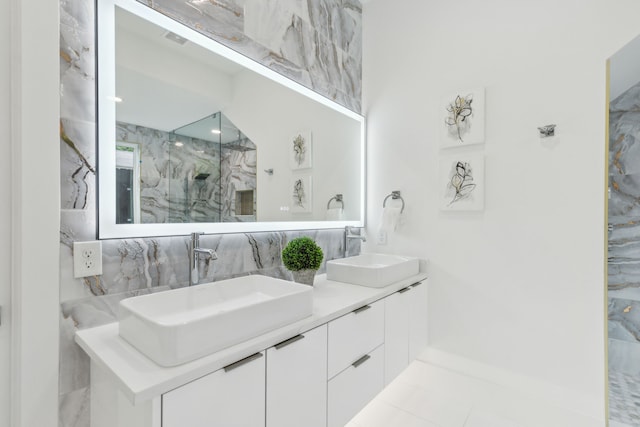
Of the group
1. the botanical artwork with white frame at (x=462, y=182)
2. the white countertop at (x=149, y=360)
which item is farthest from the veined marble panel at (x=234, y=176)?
the botanical artwork with white frame at (x=462, y=182)

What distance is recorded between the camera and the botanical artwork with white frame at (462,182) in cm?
203

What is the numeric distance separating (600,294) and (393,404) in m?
1.33

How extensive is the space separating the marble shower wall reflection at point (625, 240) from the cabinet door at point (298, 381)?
2.22m

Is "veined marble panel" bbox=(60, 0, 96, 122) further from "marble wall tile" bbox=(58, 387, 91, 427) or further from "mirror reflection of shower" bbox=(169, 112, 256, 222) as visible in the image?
"marble wall tile" bbox=(58, 387, 91, 427)

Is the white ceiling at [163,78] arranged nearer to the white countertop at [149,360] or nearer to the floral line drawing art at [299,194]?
the floral line drawing art at [299,194]

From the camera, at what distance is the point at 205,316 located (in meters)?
0.89

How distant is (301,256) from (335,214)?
0.76m

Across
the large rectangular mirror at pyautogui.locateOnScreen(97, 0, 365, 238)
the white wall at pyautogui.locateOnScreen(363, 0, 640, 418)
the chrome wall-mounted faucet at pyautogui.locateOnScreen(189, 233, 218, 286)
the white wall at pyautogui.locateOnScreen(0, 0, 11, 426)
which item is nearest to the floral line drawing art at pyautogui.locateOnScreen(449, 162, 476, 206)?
the white wall at pyautogui.locateOnScreen(363, 0, 640, 418)

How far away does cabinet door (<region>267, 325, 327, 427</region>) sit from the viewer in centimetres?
105

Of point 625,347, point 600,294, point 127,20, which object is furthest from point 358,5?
point 625,347

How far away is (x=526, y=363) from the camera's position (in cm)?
191

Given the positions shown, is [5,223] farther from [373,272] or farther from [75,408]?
[373,272]

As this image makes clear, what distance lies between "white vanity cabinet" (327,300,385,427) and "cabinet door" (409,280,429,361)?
0.43 meters

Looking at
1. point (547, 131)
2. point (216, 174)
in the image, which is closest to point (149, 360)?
point (216, 174)
